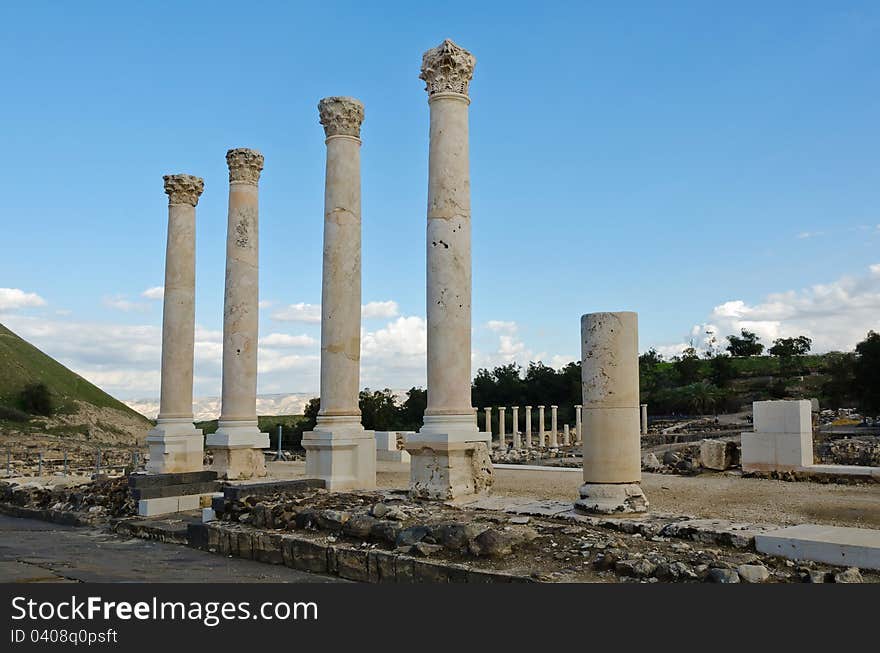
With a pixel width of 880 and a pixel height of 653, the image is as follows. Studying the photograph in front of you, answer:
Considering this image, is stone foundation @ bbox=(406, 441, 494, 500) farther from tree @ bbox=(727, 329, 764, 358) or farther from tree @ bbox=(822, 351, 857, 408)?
tree @ bbox=(727, 329, 764, 358)

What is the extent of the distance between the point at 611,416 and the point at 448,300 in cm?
369

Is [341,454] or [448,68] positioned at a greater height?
[448,68]

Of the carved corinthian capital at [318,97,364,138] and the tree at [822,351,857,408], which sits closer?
the carved corinthian capital at [318,97,364,138]

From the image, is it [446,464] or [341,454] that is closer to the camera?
[446,464]

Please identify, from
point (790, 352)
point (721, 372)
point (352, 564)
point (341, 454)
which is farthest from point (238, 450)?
point (790, 352)

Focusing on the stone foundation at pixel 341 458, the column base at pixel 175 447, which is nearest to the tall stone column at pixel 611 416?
the stone foundation at pixel 341 458

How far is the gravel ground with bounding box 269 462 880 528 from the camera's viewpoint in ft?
39.9

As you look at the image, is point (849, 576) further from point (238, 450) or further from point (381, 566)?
point (238, 450)

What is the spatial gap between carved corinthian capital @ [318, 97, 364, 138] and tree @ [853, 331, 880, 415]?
39.0 metres

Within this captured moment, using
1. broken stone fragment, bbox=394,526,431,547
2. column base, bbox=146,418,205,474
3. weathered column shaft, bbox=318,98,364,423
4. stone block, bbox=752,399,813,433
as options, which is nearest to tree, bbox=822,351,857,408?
stone block, bbox=752,399,813,433

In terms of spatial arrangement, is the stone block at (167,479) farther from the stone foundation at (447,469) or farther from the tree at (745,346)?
the tree at (745,346)

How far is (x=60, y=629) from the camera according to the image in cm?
673

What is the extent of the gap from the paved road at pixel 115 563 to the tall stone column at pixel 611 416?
12.8 ft

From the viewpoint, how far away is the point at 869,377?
149ft
